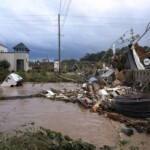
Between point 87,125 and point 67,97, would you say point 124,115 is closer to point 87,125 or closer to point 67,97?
point 87,125

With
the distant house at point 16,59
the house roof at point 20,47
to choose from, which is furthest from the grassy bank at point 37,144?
the house roof at point 20,47

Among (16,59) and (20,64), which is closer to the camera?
(16,59)

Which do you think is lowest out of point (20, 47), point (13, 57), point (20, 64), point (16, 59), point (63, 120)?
point (63, 120)

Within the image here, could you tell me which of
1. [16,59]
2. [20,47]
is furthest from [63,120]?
[20,47]

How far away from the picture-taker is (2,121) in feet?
35.1

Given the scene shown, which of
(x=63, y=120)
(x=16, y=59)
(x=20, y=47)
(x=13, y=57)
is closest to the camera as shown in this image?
(x=63, y=120)

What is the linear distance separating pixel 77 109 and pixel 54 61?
43.3 metres

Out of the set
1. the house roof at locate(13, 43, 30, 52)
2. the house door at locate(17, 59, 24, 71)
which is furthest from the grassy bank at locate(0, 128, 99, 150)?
the house roof at locate(13, 43, 30, 52)

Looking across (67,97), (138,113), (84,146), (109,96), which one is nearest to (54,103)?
(67,97)

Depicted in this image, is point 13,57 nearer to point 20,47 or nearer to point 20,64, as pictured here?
point 20,64

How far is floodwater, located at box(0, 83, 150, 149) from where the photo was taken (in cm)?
858

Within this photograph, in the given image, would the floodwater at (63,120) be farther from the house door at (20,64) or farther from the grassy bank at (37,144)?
the house door at (20,64)

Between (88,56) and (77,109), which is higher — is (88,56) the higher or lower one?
the higher one

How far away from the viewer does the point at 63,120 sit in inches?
428
